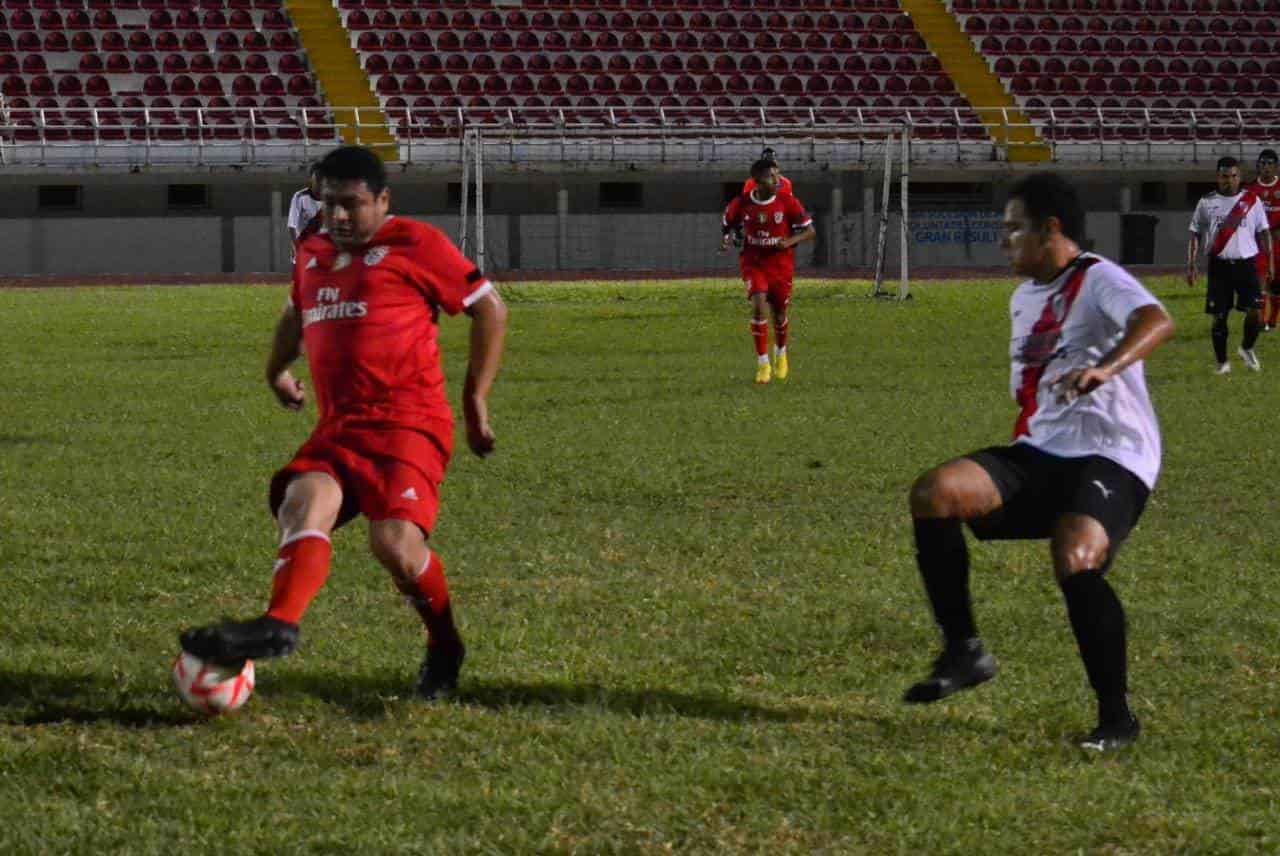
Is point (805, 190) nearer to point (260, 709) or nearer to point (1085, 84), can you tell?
point (1085, 84)

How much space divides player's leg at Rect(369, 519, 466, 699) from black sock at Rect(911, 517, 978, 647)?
1344 millimetres

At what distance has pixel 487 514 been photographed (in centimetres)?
929

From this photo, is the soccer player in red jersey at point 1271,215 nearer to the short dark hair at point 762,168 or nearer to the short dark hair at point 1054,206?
the short dark hair at point 762,168

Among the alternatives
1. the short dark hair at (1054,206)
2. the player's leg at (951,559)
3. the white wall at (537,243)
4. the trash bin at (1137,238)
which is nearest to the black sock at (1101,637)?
the player's leg at (951,559)

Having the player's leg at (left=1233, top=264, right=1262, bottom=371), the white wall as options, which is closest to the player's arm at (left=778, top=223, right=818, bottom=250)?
the player's leg at (left=1233, top=264, right=1262, bottom=371)

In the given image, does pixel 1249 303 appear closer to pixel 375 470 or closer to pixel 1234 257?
pixel 1234 257

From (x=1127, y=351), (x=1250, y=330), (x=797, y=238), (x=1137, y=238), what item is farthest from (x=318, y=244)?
(x=1137, y=238)

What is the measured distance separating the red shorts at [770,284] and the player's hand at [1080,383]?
12242 mm

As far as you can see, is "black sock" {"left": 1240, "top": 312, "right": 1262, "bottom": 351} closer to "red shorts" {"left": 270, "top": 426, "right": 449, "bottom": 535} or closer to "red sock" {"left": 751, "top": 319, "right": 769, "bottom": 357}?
"red sock" {"left": 751, "top": 319, "right": 769, "bottom": 357}

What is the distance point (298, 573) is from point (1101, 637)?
2.09m

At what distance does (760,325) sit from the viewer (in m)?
16.8

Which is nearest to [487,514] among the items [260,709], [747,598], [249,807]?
[747,598]

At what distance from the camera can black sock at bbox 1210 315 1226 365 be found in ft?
54.5

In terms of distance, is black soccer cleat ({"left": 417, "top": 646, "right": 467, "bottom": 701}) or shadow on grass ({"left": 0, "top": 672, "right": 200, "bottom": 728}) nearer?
shadow on grass ({"left": 0, "top": 672, "right": 200, "bottom": 728})
